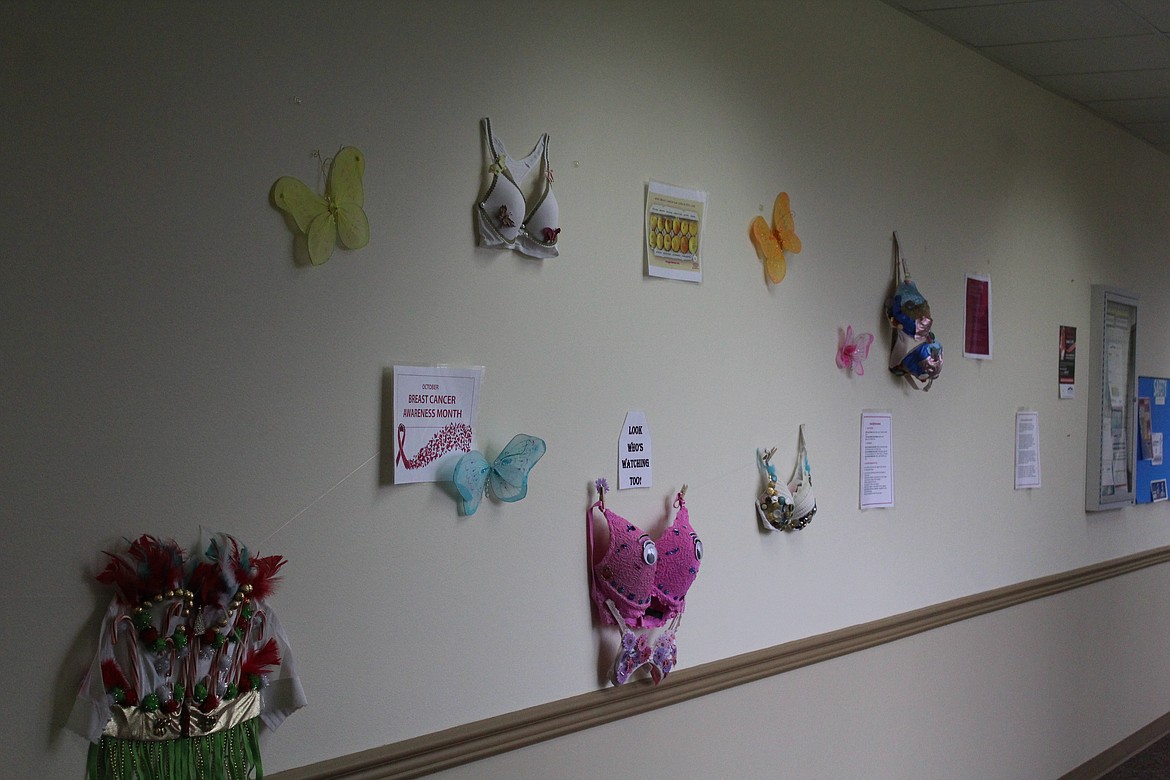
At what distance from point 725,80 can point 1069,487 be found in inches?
93.0

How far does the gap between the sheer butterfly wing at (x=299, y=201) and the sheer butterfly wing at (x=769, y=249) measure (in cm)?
120

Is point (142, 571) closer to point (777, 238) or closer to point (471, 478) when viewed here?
point (471, 478)

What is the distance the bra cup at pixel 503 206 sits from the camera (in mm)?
1914

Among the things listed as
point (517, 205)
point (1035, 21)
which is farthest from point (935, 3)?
point (517, 205)

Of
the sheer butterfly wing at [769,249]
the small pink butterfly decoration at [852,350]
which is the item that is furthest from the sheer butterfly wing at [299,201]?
the small pink butterfly decoration at [852,350]

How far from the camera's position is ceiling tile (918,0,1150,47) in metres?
2.92

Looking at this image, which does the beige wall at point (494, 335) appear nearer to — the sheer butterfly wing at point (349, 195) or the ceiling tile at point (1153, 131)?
the sheer butterfly wing at point (349, 195)

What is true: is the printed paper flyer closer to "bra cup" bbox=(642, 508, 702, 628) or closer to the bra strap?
"bra cup" bbox=(642, 508, 702, 628)

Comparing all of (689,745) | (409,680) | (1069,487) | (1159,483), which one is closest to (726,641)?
(689,745)

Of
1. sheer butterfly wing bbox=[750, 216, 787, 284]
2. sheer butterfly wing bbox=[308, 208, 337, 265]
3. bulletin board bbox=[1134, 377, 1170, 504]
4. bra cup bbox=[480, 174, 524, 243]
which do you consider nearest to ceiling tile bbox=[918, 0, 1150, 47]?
sheer butterfly wing bbox=[750, 216, 787, 284]

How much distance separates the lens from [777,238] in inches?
102

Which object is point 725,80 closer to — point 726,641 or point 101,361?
point 726,641

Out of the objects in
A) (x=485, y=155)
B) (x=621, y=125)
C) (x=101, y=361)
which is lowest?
(x=101, y=361)

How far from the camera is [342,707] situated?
172 centimetres
